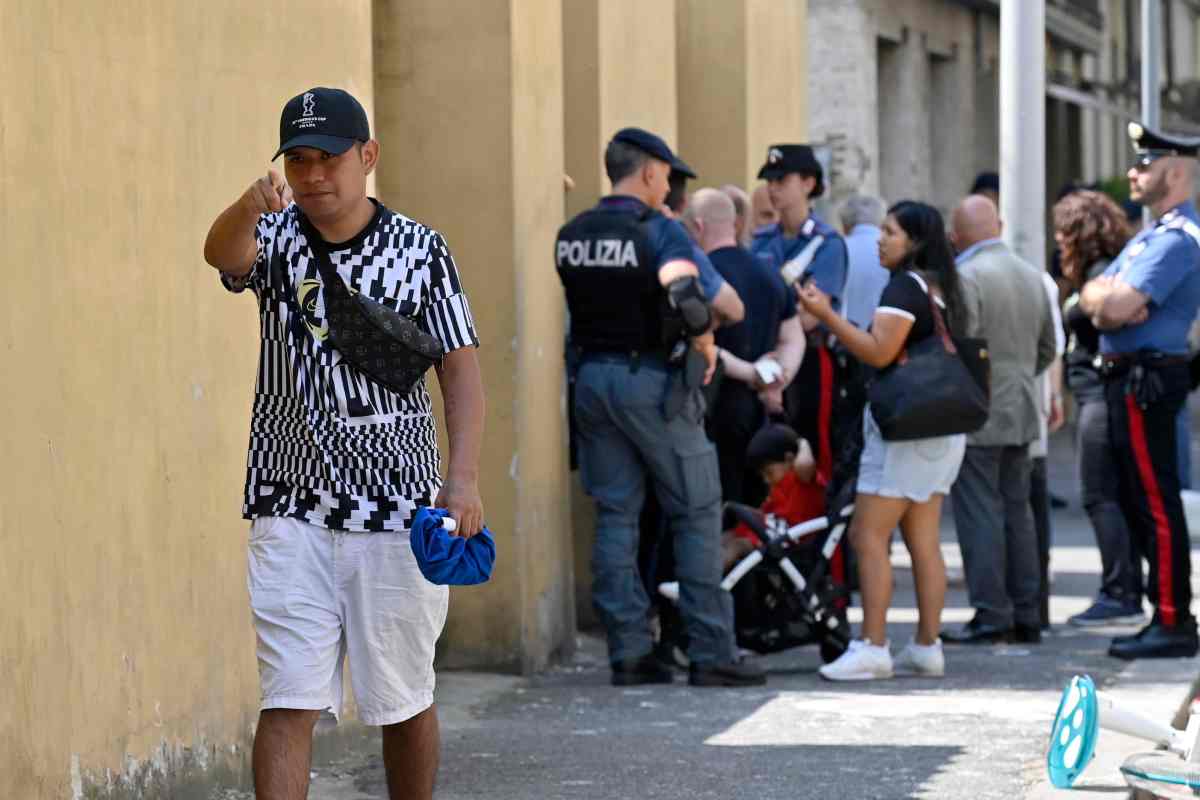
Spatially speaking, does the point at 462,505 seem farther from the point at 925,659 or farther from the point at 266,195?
the point at 925,659

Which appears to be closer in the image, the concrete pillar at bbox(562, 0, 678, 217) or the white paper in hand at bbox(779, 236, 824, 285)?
the concrete pillar at bbox(562, 0, 678, 217)

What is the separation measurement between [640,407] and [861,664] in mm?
1372

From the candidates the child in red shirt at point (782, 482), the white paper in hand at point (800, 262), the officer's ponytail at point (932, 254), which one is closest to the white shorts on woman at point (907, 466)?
the officer's ponytail at point (932, 254)

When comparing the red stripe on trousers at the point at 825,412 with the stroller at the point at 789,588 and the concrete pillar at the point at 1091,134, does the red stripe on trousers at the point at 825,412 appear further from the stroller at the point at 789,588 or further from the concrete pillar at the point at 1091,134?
the concrete pillar at the point at 1091,134

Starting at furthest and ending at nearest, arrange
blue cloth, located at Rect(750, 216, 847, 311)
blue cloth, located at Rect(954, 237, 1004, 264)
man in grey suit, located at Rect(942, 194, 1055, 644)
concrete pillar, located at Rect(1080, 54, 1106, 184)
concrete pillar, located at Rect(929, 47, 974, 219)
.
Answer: concrete pillar, located at Rect(1080, 54, 1106, 184) → concrete pillar, located at Rect(929, 47, 974, 219) → blue cloth, located at Rect(750, 216, 847, 311) → blue cloth, located at Rect(954, 237, 1004, 264) → man in grey suit, located at Rect(942, 194, 1055, 644)

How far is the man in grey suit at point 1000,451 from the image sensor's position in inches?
397

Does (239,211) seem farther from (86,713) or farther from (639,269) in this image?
(639,269)

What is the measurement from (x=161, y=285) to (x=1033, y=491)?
5577 millimetres

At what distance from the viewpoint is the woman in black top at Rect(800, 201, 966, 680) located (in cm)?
884

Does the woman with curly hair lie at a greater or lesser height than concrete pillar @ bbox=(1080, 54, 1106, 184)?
lesser

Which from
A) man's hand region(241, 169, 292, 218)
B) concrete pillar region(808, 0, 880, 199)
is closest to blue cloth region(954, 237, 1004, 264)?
man's hand region(241, 169, 292, 218)

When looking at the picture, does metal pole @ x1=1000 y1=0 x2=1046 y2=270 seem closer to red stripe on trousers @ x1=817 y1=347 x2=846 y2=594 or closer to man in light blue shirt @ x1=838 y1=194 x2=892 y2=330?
man in light blue shirt @ x1=838 y1=194 x2=892 y2=330

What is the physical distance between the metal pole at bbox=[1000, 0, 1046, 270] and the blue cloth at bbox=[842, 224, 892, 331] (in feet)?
2.12

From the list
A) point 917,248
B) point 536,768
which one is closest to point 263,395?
point 536,768
